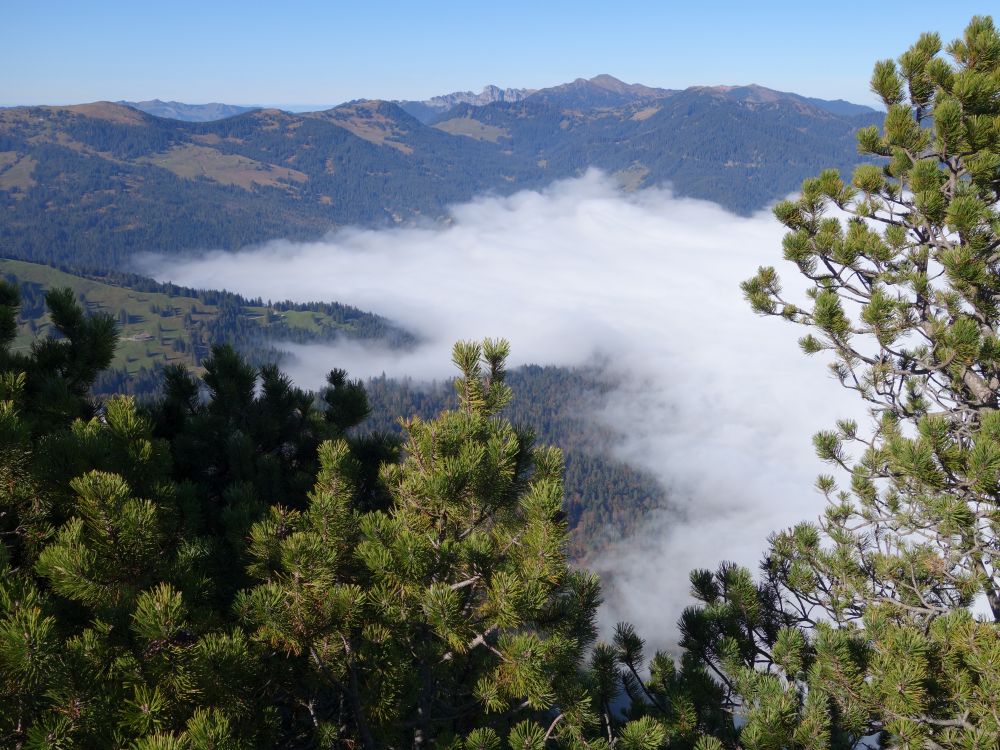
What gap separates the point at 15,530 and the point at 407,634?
11.9ft

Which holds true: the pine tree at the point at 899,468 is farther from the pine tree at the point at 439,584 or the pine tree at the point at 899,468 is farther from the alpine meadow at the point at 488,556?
the pine tree at the point at 439,584

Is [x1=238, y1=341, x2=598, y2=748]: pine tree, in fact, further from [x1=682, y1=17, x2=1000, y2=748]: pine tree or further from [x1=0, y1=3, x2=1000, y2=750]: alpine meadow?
[x1=682, y1=17, x2=1000, y2=748]: pine tree

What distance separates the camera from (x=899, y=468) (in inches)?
315

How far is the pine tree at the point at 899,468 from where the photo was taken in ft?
21.9

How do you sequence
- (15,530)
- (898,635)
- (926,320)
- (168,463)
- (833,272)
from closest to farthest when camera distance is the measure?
(15,530) → (168,463) → (898,635) → (926,320) → (833,272)

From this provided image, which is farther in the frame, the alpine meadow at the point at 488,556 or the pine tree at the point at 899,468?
the pine tree at the point at 899,468

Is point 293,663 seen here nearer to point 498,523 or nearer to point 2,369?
point 498,523

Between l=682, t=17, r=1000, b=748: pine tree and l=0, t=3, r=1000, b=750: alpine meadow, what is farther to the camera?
l=682, t=17, r=1000, b=748: pine tree

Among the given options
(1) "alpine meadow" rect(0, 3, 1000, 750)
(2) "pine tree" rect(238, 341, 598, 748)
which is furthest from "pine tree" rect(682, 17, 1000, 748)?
(2) "pine tree" rect(238, 341, 598, 748)

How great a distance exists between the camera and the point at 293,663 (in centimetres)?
619

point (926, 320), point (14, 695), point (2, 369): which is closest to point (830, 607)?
point (926, 320)

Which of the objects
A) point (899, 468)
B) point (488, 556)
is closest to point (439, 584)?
point (488, 556)

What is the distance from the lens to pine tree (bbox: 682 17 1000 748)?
21.9ft

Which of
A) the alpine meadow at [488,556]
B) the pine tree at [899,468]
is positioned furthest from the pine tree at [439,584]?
the pine tree at [899,468]
